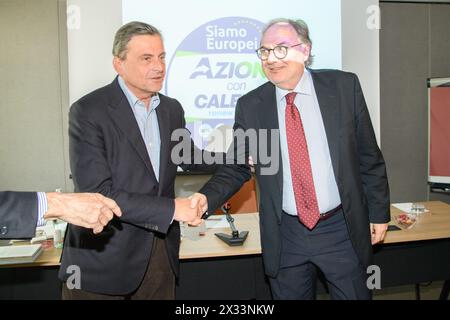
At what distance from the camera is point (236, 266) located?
271 centimetres

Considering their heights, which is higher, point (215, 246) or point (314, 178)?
point (314, 178)

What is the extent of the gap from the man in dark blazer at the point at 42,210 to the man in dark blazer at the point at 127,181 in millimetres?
195

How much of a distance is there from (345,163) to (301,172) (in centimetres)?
21

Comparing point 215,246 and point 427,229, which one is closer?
point 215,246


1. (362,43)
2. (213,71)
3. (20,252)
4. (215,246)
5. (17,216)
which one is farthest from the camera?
(362,43)

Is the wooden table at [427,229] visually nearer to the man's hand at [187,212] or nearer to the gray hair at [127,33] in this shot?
the man's hand at [187,212]

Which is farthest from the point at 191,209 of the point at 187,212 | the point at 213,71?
the point at 213,71

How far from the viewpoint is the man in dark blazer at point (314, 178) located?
2.01 m

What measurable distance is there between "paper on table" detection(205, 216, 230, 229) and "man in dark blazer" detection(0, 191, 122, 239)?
49.4 inches

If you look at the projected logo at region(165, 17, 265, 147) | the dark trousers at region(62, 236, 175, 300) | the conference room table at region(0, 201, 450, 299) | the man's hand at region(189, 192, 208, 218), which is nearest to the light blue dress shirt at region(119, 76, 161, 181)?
the man's hand at region(189, 192, 208, 218)

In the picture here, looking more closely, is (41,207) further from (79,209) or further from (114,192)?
(114,192)

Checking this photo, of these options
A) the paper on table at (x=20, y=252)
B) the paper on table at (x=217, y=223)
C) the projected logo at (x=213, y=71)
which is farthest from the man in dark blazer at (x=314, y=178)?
the projected logo at (x=213, y=71)

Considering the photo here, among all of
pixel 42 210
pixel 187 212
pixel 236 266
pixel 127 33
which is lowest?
pixel 236 266
